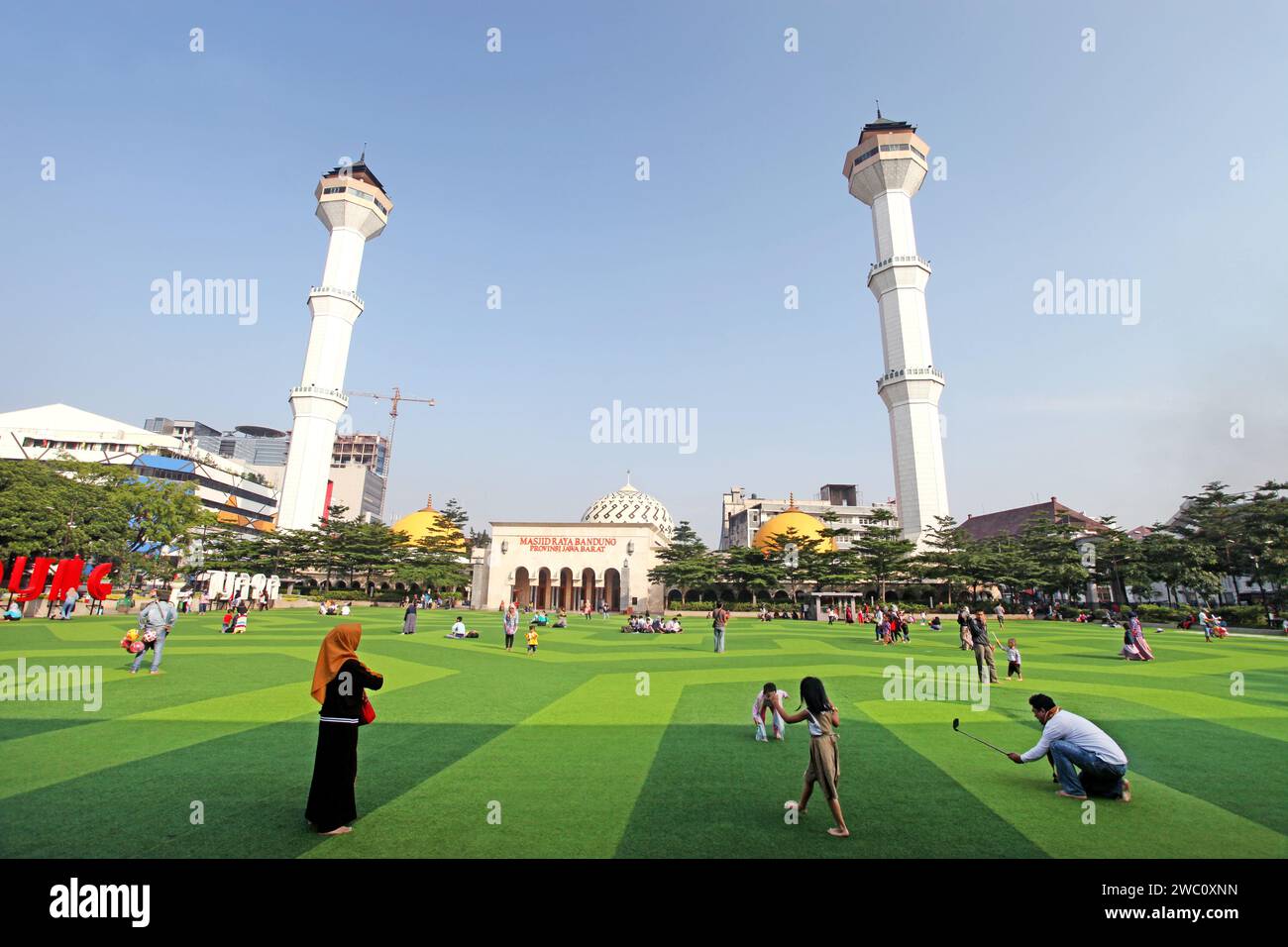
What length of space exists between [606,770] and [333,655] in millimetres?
3282

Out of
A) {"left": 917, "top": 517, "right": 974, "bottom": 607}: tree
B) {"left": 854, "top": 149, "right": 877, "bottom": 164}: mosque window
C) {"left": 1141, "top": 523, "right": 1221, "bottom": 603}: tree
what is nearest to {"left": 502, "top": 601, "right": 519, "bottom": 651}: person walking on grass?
{"left": 917, "top": 517, "right": 974, "bottom": 607}: tree

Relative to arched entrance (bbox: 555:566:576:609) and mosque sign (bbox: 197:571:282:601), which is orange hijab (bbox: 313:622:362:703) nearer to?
mosque sign (bbox: 197:571:282:601)

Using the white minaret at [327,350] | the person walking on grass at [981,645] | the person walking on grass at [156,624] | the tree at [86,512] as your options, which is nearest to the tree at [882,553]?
the person walking on grass at [981,645]

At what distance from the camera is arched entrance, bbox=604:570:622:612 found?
52844mm

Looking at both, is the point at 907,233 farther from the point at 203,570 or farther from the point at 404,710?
the point at 203,570

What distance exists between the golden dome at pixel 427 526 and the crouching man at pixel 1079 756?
54427mm

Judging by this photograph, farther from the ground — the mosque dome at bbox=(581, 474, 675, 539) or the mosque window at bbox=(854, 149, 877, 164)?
the mosque window at bbox=(854, 149, 877, 164)

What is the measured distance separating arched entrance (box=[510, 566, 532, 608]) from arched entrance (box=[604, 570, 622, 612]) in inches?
269

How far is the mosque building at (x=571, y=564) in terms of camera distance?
169 ft

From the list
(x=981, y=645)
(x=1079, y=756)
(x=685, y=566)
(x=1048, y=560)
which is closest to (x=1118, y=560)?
(x=1048, y=560)

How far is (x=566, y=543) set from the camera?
52.6m

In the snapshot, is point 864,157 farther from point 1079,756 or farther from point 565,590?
point 1079,756
